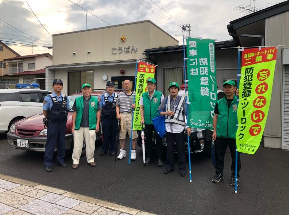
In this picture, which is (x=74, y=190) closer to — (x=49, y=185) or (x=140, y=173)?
(x=49, y=185)

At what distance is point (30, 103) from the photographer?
323 inches

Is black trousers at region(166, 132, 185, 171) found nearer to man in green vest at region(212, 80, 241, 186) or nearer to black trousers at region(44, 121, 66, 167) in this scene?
man in green vest at region(212, 80, 241, 186)

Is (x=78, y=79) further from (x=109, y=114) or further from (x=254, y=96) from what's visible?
(x=254, y=96)

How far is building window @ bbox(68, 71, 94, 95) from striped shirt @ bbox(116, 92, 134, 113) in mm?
8412

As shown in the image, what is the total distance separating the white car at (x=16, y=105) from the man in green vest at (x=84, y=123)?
12.8 feet

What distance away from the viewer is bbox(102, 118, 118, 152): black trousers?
5645mm

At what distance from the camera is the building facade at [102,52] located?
1198 centimetres

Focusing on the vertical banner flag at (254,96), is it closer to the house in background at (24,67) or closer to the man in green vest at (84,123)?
the man in green vest at (84,123)

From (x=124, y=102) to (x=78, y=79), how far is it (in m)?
9.28

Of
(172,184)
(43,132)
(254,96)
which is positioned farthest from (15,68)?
(254,96)

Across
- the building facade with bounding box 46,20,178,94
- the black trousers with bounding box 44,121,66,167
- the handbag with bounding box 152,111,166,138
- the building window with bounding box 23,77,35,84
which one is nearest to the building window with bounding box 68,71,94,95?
the building facade with bounding box 46,20,178,94

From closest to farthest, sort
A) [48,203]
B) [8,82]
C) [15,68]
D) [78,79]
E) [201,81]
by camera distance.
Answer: [48,203], [201,81], [78,79], [8,82], [15,68]

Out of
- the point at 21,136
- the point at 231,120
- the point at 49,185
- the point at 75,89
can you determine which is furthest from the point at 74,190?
the point at 75,89

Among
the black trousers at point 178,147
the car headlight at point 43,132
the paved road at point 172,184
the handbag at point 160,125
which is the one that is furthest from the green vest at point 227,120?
the car headlight at point 43,132
